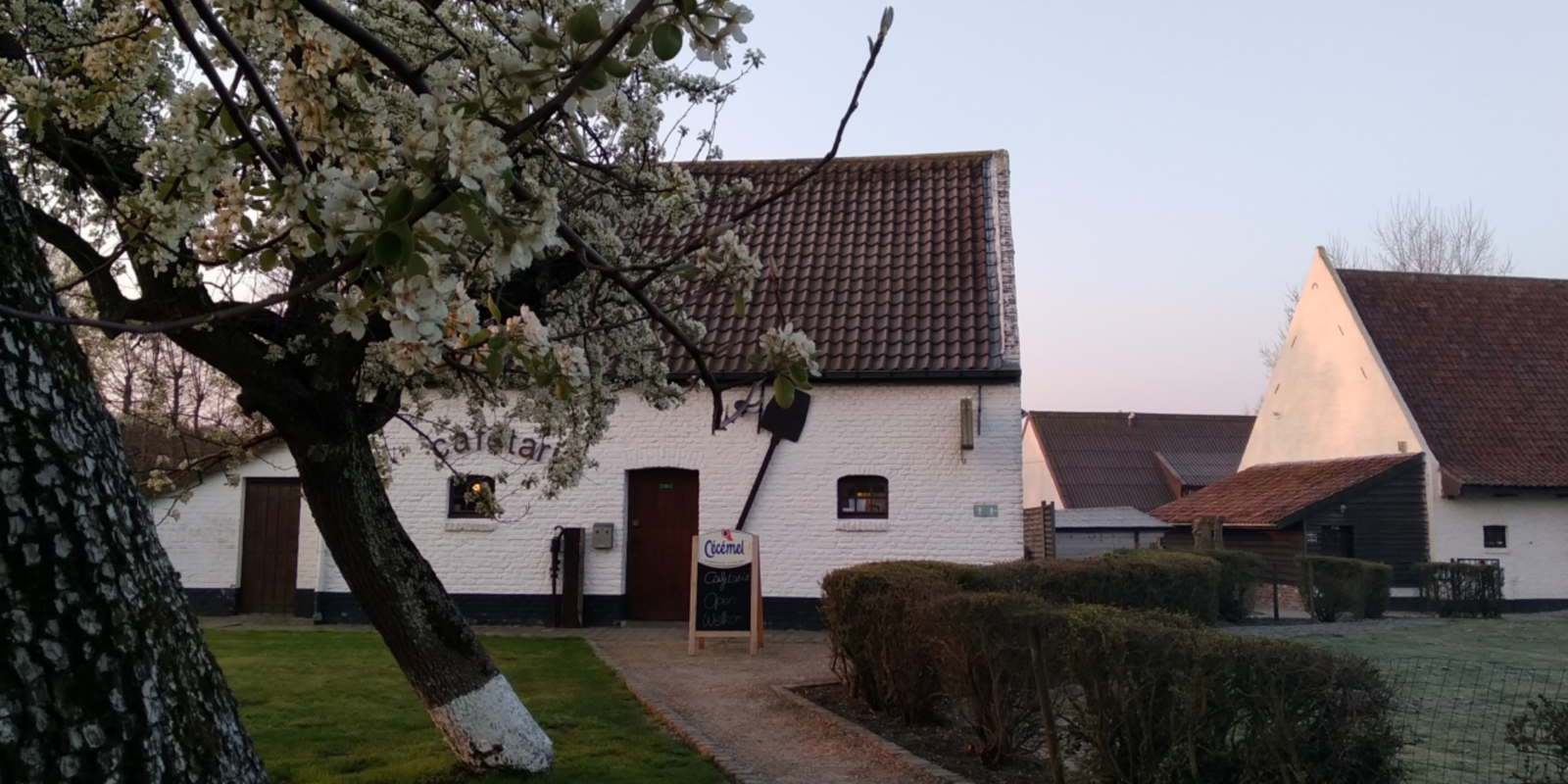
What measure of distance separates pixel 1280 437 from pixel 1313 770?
90.8 ft

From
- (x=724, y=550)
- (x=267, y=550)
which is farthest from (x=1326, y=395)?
(x=267, y=550)

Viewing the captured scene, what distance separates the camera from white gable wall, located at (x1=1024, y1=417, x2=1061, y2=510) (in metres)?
46.3

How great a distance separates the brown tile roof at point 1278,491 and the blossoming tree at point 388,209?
20.7 m

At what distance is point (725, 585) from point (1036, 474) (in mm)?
37063

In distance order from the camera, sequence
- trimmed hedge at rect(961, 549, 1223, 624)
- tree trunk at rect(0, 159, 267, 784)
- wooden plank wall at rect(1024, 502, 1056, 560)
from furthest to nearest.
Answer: wooden plank wall at rect(1024, 502, 1056, 560) → trimmed hedge at rect(961, 549, 1223, 624) → tree trunk at rect(0, 159, 267, 784)

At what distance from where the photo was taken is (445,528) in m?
16.7

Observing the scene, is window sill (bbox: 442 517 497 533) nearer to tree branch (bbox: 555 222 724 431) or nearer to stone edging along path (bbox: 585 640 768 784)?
stone edging along path (bbox: 585 640 768 784)

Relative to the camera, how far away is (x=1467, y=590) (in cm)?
2227

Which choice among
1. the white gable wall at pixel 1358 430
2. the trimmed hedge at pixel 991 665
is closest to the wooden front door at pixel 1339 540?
the white gable wall at pixel 1358 430

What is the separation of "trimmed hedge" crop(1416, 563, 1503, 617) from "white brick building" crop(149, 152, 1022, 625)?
11.7 metres

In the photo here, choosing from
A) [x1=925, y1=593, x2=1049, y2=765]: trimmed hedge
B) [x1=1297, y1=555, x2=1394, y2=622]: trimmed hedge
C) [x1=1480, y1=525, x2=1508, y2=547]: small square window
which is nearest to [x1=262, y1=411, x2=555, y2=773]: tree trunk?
[x1=925, y1=593, x2=1049, y2=765]: trimmed hedge

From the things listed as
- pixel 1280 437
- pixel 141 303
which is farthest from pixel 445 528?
pixel 1280 437

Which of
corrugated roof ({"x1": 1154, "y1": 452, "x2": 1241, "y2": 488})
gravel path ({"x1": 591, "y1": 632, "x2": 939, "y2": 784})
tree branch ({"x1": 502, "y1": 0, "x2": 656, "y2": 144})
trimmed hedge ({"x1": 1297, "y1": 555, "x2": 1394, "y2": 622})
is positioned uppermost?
corrugated roof ({"x1": 1154, "y1": 452, "x2": 1241, "y2": 488})

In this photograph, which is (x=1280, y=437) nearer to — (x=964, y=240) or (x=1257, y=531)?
(x=1257, y=531)
